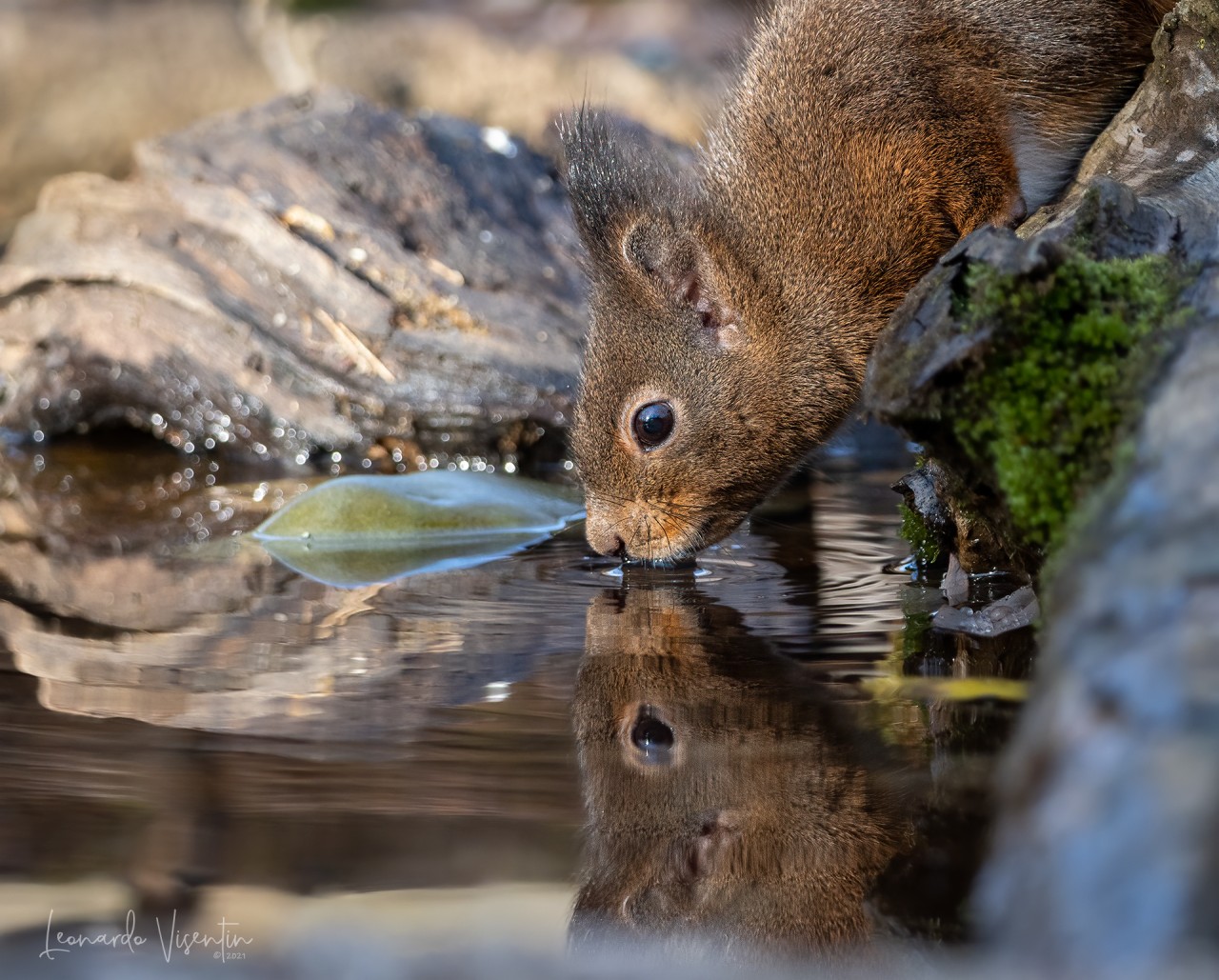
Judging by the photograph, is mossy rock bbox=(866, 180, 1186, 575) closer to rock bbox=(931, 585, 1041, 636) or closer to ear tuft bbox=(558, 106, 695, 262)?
rock bbox=(931, 585, 1041, 636)

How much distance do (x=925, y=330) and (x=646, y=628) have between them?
1.54 m

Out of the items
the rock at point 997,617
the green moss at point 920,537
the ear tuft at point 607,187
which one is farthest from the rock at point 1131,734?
the ear tuft at point 607,187

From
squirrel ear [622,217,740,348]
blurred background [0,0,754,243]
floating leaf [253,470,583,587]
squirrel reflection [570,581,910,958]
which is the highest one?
blurred background [0,0,754,243]

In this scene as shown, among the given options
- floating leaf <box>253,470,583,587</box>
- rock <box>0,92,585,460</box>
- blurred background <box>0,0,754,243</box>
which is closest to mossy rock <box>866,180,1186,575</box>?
floating leaf <box>253,470,583,587</box>

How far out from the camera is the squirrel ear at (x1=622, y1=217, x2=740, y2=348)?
4703 millimetres

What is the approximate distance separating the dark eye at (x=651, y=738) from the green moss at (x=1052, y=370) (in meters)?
0.88

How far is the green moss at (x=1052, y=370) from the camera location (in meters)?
2.76

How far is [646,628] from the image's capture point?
13.7ft

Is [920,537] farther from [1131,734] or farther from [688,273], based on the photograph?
[1131,734]

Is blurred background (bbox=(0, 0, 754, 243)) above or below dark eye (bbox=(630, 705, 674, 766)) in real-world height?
above

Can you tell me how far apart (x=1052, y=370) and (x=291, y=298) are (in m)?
5.04

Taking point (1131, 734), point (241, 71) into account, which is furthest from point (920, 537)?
point (241, 71)

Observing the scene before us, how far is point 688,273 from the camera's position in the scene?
474cm

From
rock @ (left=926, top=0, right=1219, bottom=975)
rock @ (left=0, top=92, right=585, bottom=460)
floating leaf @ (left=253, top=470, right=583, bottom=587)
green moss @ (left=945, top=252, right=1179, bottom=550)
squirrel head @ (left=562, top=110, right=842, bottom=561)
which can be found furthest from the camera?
rock @ (left=0, top=92, right=585, bottom=460)
